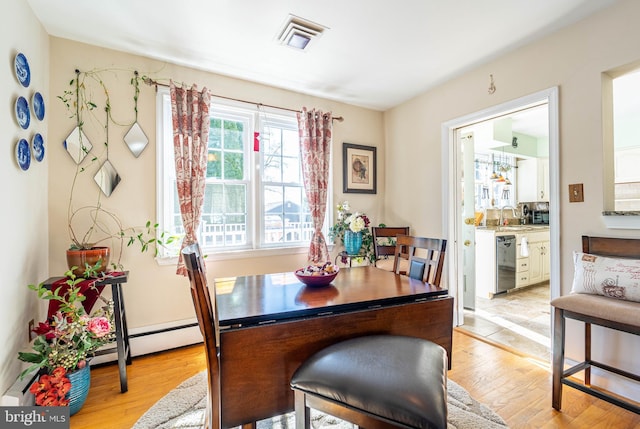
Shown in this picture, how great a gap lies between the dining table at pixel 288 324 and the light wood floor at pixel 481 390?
0.69 meters

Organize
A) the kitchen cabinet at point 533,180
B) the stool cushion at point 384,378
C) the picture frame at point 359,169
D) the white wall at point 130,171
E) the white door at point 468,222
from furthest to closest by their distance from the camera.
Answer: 1. the kitchen cabinet at point 533,180
2. the picture frame at point 359,169
3. the white door at point 468,222
4. the white wall at point 130,171
5. the stool cushion at point 384,378

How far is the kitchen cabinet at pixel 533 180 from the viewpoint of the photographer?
485 centimetres

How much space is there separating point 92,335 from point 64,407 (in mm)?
364

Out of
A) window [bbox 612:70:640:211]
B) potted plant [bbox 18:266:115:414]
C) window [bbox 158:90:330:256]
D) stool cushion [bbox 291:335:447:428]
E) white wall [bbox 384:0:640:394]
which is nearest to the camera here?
stool cushion [bbox 291:335:447:428]

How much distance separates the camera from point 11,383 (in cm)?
155

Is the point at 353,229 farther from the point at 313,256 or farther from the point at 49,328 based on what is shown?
the point at 49,328

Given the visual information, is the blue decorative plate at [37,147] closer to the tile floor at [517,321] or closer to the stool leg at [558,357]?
the stool leg at [558,357]

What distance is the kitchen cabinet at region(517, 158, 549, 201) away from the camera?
15.9ft

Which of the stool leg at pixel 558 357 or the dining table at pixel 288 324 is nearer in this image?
the dining table at pixel 288 324

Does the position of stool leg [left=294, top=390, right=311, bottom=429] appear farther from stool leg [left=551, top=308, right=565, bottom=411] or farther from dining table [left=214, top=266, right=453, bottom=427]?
stool leg [left=551, top=308, right=565, bottom=411]

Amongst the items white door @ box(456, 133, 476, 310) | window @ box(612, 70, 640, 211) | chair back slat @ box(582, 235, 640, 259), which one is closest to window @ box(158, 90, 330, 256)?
white door @ box(456, 133, 476, 310)

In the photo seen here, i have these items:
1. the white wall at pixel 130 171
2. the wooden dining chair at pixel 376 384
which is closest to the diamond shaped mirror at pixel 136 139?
the white wall at pixel 130 171

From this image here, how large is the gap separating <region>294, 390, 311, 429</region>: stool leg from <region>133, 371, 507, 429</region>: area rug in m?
0.58

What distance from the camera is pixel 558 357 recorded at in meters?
1.68
